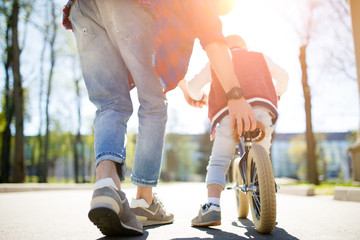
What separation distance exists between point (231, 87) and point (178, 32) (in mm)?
476

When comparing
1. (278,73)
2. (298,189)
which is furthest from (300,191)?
→ (278,73)

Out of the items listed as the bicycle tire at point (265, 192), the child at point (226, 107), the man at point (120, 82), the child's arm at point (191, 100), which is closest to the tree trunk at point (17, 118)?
the child's arm at point (191, 100)

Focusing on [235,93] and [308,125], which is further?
[308,125]

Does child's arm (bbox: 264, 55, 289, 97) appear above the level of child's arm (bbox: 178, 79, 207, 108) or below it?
above

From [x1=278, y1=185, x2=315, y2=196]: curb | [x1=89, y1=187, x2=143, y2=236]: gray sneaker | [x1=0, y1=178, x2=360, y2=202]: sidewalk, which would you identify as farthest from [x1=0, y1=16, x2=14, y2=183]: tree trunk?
[x1=89, y1=187, x2=143, y2=236]: gray sneaker

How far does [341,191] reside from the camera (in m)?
5.39

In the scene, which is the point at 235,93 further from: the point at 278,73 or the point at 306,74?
the point at 306,74

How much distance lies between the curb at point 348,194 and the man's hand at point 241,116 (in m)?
3.75

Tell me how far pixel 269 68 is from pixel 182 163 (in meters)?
48.1

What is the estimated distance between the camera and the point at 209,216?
2.36m

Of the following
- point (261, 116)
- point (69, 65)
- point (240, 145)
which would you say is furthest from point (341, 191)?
point (69, 65)

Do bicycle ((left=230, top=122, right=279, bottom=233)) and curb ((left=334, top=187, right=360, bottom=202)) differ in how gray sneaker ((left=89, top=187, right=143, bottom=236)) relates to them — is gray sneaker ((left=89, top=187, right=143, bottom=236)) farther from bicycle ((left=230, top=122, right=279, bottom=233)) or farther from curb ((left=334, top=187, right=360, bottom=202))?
curb ((left=334, top=187, right=360, bottom=202))

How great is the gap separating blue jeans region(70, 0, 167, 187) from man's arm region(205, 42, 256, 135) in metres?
0.38

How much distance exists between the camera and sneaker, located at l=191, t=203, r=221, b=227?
2354 mm
